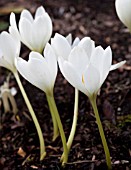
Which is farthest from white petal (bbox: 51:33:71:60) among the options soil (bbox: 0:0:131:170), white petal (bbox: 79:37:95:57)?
soil (bbox: 0:0:131:170)

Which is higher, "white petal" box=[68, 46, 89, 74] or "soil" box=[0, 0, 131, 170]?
"white petal" box=[68, 46, 89, 74]

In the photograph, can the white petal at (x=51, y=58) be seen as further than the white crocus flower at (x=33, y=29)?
No

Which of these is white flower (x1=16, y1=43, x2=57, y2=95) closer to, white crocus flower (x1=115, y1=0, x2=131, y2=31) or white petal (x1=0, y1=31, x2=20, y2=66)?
white petal (x1=0, y1=31, x2=20, y2=66)

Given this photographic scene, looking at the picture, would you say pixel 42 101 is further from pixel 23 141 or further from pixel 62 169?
pixel 62 169

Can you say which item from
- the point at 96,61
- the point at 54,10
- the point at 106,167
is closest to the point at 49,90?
the point at 96,61

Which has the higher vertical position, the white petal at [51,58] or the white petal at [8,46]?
the white petal at [8,46]

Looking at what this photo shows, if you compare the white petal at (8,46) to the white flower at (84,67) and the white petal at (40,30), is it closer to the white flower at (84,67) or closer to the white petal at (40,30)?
the white petal at (40,30)

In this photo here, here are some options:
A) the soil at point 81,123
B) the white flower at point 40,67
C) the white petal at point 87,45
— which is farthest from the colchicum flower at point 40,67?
the soil at point 81,123
